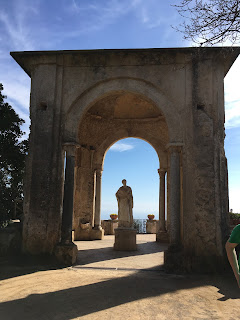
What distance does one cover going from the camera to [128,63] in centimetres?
777

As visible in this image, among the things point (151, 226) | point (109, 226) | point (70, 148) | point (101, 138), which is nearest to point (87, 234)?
point (109, 226)

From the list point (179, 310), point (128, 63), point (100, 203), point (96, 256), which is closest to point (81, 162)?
point (100, 203)

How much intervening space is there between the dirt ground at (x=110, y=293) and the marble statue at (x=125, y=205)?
2830 millimetres

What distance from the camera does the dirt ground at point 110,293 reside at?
13.7 feet

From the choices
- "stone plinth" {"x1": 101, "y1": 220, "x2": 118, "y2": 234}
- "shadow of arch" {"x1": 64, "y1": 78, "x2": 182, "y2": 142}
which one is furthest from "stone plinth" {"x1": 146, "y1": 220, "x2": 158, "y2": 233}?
"shadow of arch" {"x1": 64, "y1": 78, "x2": 182, "y2": 142}

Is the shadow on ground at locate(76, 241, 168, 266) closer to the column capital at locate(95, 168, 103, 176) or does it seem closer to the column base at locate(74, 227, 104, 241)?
the column base at locate(74, 227, 104, 241)

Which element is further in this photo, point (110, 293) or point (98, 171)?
point (98, 171)

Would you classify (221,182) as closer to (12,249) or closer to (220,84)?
(220,84)

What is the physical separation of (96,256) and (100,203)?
177 inches

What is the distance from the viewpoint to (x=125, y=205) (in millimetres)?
10523

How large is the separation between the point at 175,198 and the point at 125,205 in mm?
3527

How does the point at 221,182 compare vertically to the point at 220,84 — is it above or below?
below

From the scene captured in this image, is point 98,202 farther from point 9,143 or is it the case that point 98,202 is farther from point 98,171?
point 9,143

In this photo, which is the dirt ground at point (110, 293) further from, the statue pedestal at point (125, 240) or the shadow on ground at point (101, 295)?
the statue pedestal at point (125, 240)
